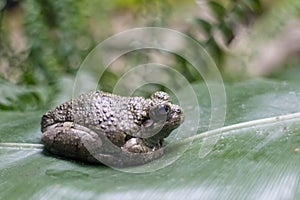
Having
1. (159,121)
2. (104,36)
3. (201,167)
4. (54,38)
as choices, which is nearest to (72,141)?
(159,121)

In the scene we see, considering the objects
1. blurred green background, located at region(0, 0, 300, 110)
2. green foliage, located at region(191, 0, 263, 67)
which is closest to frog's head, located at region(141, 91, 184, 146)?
blurred green background, located at region(0, 0, 300, 110)

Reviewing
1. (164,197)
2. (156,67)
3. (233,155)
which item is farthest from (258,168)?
(156,67)

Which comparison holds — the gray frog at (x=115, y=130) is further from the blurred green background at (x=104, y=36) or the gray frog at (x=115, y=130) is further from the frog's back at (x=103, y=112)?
the blurred green background at (x=104, y=36)

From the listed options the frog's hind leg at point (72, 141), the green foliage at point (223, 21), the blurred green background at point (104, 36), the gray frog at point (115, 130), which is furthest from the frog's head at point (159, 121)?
the green foliage at point (223, 21)

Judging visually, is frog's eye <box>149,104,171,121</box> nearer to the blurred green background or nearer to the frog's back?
the frog's back

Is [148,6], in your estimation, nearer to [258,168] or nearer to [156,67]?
[156,67]

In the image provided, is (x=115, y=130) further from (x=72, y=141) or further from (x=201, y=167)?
(x=201, y=167)
